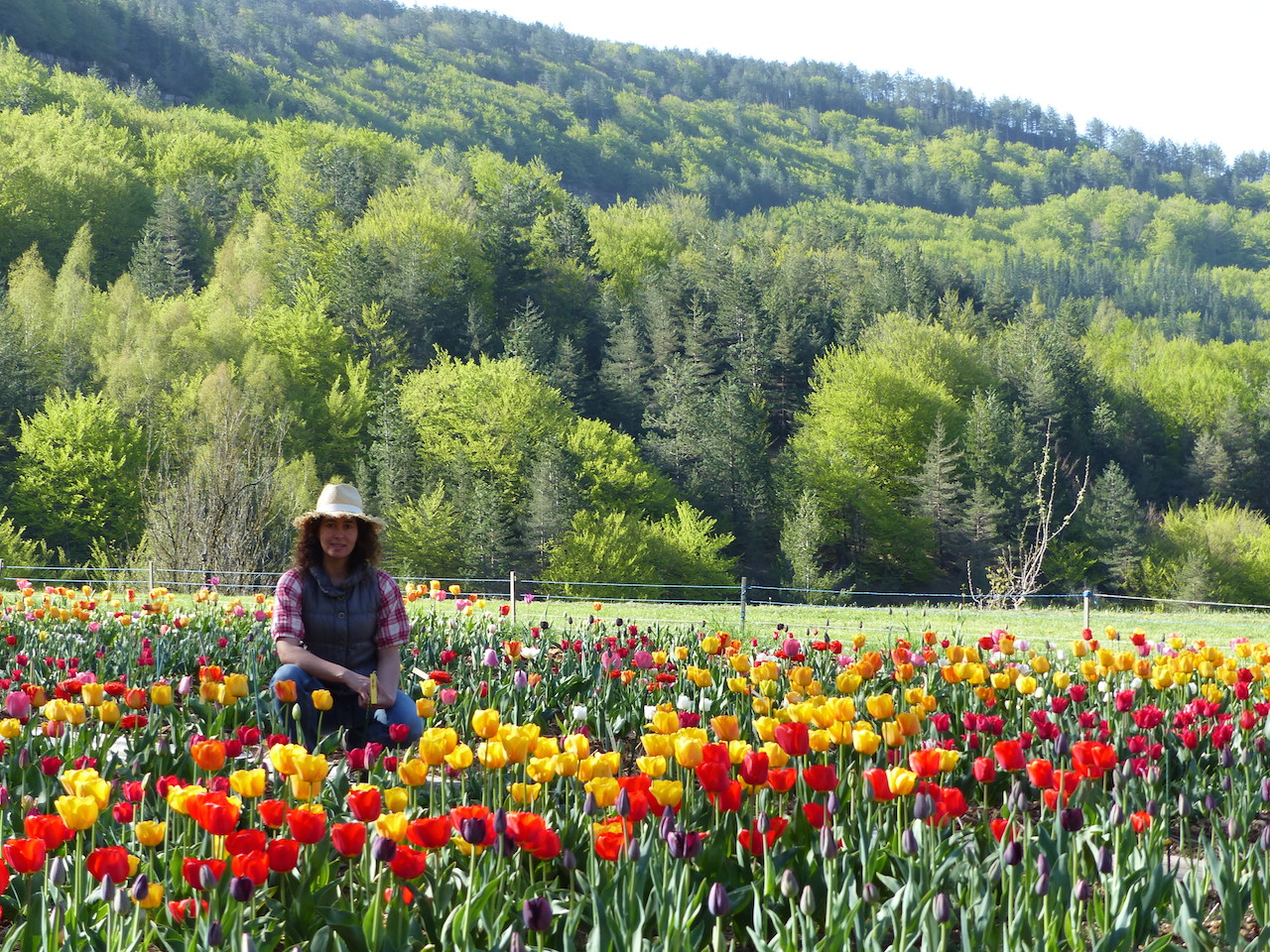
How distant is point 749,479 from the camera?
44.4 m

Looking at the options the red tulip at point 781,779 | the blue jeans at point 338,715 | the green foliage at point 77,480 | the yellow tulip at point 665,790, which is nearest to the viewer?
the yellow tulip at point 665,790

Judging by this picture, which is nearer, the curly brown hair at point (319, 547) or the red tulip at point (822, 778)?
the red tulip at point (822, 778)

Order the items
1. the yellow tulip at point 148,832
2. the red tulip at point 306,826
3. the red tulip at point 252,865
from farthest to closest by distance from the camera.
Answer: the yellow tulip at point 148,832
the red tulip at point 306,826
the red tulip at point 252,865

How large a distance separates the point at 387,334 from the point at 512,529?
40.6ft

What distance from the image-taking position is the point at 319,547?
16.6ft

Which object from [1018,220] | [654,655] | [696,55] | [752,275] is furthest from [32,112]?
[696,55]

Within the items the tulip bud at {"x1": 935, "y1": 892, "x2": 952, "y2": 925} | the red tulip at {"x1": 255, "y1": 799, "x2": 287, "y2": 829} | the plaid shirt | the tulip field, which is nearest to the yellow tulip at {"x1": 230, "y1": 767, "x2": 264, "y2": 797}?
the tulip field

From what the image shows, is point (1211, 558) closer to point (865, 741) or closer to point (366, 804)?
point (865, 741)

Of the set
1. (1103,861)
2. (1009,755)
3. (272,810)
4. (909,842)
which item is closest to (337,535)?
(272,810)

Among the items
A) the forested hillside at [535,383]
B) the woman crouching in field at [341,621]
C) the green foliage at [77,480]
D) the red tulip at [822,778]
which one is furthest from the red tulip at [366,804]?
the green foliage at [77,480]

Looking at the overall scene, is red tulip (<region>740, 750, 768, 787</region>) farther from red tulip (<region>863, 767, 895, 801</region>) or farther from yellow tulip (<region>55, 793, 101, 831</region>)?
yellow tulip (<region>55, 793, 101, 831</region>)

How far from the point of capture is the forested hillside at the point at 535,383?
38.7m

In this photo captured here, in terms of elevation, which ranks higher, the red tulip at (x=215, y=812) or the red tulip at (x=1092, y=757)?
the red tulip at (x=1092, y=757)

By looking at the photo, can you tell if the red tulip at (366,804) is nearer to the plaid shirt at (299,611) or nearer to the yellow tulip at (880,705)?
the yellow tulip at (880,705)
